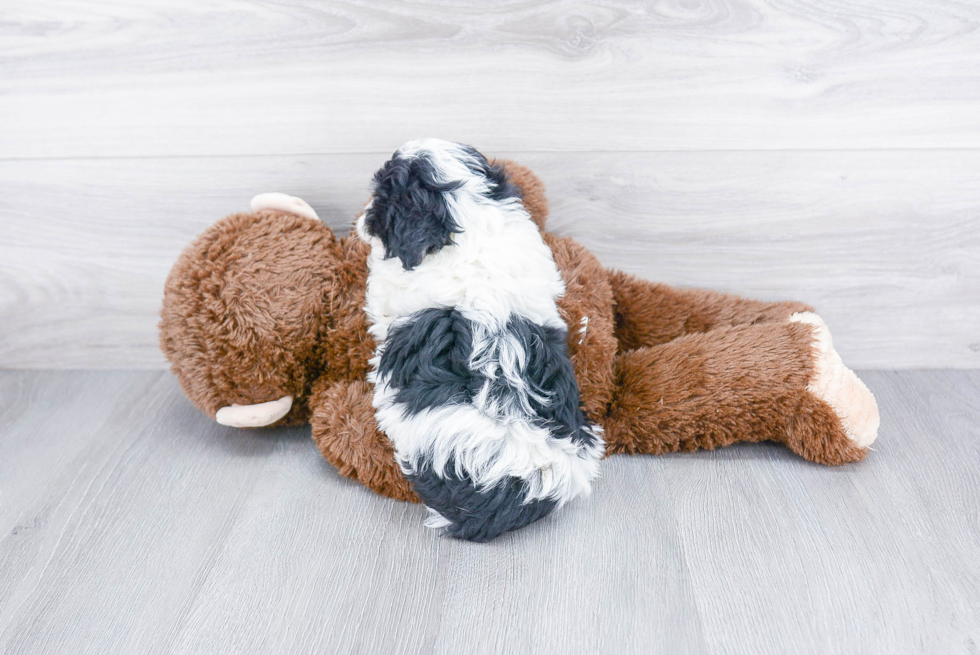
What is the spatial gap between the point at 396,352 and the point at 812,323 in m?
0.51

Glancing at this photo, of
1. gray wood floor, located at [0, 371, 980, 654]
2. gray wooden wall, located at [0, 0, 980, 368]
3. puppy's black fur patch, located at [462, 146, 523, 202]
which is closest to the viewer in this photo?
gray wood floor, located at [0, 371, 980, 654]

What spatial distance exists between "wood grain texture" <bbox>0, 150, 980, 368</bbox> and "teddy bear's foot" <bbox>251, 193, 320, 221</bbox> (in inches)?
3.0

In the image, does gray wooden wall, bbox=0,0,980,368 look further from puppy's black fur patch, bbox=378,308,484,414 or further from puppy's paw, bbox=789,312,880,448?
puppy's black fur patch, bbox=378,308,484,414

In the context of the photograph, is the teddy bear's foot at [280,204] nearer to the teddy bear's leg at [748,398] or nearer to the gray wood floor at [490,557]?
the gray wood floor at [490,557]

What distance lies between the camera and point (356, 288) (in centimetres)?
84

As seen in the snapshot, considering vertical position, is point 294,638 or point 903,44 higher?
point 903,44

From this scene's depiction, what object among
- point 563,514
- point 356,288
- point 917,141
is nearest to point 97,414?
point 356,288

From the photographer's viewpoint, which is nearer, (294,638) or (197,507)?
(294,638)

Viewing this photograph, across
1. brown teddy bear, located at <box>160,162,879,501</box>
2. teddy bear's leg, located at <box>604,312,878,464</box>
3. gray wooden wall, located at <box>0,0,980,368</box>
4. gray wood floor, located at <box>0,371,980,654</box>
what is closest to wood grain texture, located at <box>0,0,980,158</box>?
gray wooden wall, located at <box>0,0,980,368</box>

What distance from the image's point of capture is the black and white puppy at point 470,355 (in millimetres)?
701

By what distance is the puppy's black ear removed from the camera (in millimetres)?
726

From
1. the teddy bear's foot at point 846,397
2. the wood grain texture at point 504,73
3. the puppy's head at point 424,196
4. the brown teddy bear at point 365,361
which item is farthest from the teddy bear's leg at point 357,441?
the teddy bear's foot at point 846,397

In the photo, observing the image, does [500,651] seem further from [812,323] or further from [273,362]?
[812,323]

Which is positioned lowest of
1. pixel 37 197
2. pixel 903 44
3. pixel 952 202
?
pixel 37 197
